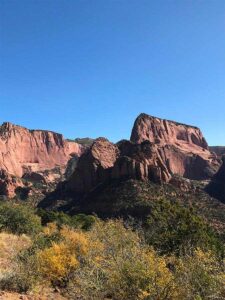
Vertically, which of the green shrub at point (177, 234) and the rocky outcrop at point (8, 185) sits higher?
the rocky outcrop at point (8, 185)

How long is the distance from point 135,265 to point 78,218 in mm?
60834

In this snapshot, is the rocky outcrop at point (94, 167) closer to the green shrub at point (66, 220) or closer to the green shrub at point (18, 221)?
the green shrub at point (66, 220)

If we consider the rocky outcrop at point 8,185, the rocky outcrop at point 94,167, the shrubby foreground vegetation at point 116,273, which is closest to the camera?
the shrubby foreground vegetation at point 116,273

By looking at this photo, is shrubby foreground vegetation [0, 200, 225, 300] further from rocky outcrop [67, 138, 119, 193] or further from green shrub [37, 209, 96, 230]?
rocky outcrop [67, 138, 119, 193]

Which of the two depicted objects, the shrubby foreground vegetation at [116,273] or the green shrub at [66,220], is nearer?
the shrubby foreground vegetation at [116,273]

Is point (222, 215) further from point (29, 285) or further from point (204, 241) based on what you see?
point (29, 285)

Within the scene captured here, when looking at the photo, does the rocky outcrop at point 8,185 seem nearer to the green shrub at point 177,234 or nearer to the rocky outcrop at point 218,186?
the rocky outcrop at point 218,186

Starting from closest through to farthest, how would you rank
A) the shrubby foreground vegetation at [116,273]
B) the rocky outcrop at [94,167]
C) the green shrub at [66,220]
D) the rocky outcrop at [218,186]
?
the shrubby foreground vegetation at [116,273], the green shrub at [66,220], the rocky outcrop at [94,167], the rocky outcrop at [218,186]

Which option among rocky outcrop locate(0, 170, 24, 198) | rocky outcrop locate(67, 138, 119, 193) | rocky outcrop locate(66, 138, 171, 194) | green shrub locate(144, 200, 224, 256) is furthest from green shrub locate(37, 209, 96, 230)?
rocky outcrop locate(0, 170, 24, 198)

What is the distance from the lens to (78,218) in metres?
74.9

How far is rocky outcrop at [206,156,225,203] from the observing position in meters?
155

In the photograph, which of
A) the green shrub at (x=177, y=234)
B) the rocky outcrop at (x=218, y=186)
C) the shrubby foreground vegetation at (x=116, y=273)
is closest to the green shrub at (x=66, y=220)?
the green shrub at (x=177, y=234)

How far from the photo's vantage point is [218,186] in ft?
545

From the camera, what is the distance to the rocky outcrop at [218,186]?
6102 inches
